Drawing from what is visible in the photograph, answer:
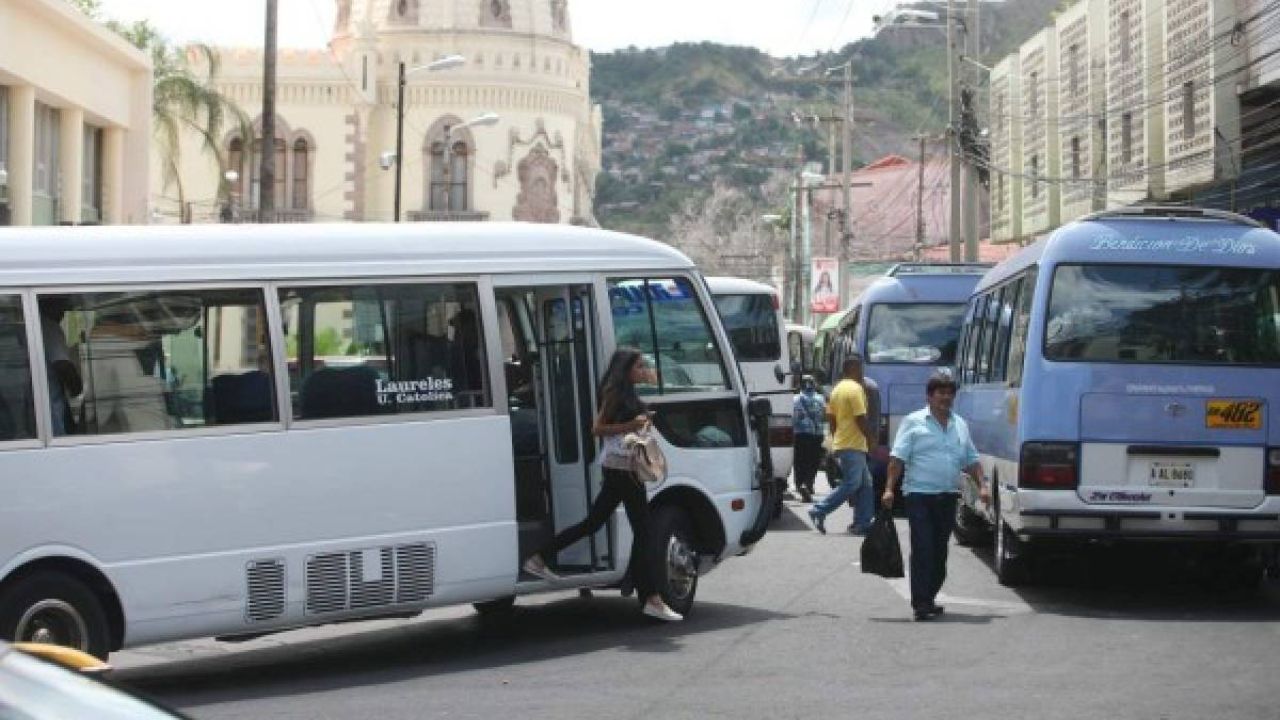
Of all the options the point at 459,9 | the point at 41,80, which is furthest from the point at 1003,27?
the point at 41,80

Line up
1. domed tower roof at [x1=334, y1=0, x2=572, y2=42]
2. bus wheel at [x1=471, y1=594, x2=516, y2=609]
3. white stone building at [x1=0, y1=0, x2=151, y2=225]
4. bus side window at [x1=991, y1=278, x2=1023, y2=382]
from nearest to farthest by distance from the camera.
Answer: bus wheel at [x1=471, y1=594, x2=516, y2=609] < bus side window at [x1=991, y1=278, x2=1023, y2=382] < white stone building at [x1=0, y1=0, x2=151, y2=225] < domed tower roof at [x1=334, y1=0, x2=572, y2=42]

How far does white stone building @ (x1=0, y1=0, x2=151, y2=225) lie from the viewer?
26359 millimetres

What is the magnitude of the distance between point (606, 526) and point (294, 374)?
2.58 metres

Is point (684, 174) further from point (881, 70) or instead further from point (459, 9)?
point (459, 9)

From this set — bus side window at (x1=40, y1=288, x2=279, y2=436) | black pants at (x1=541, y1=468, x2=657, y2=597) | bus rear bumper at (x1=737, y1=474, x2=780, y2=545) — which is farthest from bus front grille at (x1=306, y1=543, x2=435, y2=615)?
bus rear bumper at (x1=737, y1=474, x2=780, y2=545)

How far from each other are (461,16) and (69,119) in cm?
4978

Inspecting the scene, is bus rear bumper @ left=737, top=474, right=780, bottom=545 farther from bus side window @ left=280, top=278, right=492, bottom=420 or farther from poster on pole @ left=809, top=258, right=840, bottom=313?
poster on pole @ left=809, top=258, right=840, bottom=313

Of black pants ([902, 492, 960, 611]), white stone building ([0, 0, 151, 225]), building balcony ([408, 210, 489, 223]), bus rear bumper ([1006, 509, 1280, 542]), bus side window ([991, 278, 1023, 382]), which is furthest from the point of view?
building balcony ([408, 210, 489, 223])

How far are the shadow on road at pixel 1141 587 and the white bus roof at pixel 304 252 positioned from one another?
12.8 ft

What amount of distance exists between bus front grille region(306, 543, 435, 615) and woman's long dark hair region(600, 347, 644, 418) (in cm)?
155

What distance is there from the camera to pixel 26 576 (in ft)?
34.0

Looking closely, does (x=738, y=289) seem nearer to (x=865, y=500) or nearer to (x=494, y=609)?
(x=865, y=500)

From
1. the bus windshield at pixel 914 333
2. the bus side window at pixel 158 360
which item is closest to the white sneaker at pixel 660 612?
the bus side window at pixel 158 360

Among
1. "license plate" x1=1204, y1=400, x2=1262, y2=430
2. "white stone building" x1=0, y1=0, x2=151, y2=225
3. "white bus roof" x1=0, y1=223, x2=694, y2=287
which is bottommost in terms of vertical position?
"license plate" x1=1204, y1=400, x2=1262, y2=430
